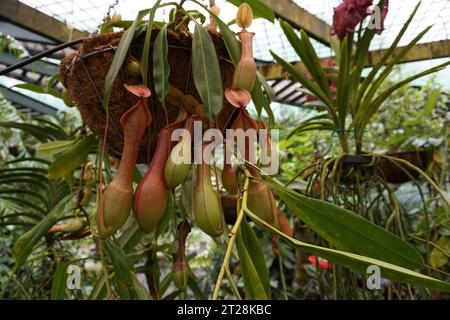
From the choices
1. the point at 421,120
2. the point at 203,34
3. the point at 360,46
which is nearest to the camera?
the point at 203,34

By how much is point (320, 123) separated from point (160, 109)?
2.05ft

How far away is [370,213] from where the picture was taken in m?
0.91

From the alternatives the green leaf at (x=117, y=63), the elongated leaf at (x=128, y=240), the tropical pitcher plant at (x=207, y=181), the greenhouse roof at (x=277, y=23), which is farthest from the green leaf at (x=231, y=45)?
the greenhouse roof at (x=277, y=23)

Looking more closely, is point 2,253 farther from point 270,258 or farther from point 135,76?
point 135,76

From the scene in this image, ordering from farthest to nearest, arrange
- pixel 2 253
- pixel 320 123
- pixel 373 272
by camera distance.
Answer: pixel 2 253
pixel 320 123
pixel 373 272

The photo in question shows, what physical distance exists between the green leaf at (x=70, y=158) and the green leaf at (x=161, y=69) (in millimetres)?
327

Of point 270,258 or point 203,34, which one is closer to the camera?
point 203,34

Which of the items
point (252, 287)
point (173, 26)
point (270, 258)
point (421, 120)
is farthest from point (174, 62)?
point (270, 258)

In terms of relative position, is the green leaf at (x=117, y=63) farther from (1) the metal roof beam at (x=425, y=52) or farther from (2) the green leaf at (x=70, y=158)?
(1) the metal roof beam at (x=425, y=52)

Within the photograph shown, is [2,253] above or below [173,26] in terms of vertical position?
below

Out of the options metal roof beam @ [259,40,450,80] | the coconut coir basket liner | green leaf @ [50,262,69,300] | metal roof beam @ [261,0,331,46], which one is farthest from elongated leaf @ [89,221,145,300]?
metal roof beam @ [259,40,450,80]

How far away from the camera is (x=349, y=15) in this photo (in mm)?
888

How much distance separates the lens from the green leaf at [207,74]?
428 mm

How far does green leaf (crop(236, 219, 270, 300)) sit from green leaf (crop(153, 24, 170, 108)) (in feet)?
0.61
